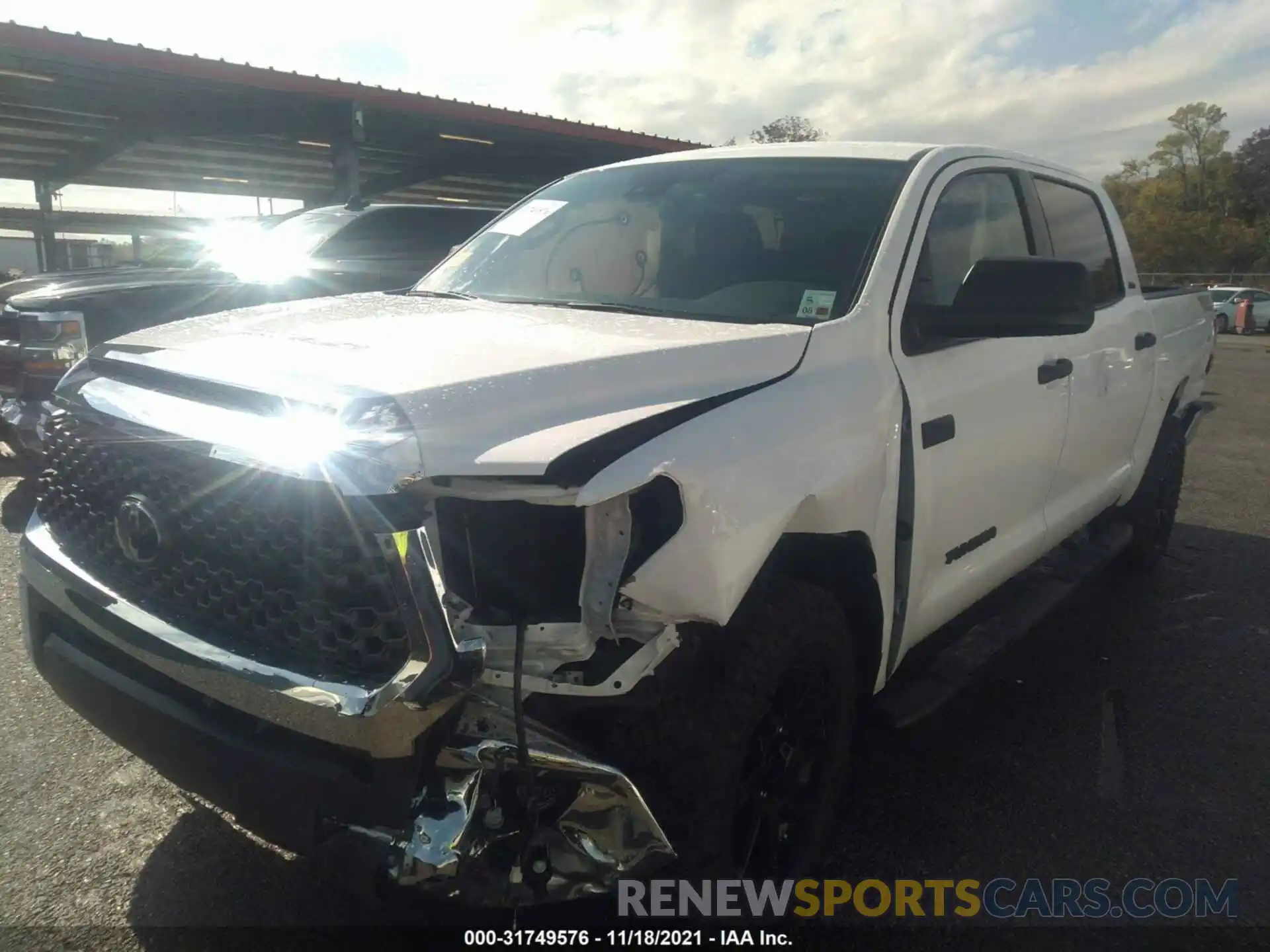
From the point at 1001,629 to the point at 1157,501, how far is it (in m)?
2.19

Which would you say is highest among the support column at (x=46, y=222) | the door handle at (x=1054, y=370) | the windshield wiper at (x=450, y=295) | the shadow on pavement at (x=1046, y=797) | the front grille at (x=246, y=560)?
the support column at (x=46, y=222)

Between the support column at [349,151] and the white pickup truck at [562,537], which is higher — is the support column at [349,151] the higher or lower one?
the higher one

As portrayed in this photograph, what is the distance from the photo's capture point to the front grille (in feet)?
5.77

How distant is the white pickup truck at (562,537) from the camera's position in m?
1.74

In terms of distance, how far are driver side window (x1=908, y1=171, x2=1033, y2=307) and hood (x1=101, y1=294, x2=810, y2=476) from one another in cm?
69

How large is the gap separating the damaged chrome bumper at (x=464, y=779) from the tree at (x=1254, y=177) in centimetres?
6876

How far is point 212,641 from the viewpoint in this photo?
77.2 inches

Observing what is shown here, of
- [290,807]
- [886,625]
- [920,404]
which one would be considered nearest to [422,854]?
[290,807]

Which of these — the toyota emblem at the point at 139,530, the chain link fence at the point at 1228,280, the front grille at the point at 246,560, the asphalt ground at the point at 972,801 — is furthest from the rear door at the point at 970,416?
the chain link fence at the point at 1228,280

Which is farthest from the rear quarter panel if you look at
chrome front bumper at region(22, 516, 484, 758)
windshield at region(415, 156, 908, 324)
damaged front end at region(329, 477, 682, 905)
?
chrome front bumper at region(22, 516, 484, 758)

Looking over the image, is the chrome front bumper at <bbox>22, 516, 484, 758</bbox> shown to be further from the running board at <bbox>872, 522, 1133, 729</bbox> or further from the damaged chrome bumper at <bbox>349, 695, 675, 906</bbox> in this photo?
the running board at <bbox>872, 522, 1133, 729</bbox>

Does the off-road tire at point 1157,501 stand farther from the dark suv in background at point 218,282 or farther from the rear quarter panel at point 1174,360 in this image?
the dark suv in background at point 218,282

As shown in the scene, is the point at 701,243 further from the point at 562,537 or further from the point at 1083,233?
the point at 1083,233

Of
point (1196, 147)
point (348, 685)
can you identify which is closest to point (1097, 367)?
point (348, 685)
